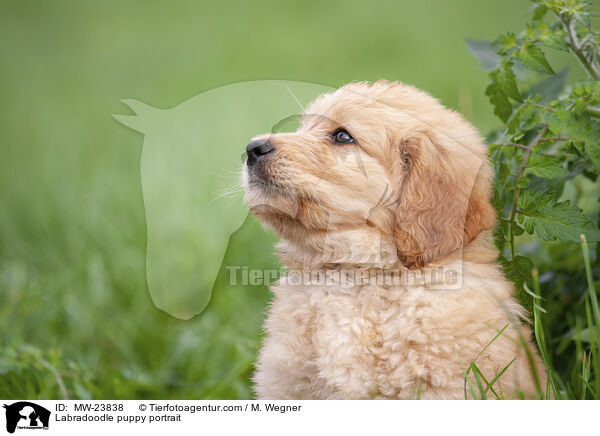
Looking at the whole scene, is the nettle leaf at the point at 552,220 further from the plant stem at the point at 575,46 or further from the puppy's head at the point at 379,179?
the plant stem at the point at 575,46

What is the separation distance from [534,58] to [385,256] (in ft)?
2.71

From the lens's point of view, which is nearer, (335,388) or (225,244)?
(335,388)

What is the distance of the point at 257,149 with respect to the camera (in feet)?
6.02

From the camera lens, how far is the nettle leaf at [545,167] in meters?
1.93

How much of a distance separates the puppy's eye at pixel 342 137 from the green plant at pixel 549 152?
0.51m

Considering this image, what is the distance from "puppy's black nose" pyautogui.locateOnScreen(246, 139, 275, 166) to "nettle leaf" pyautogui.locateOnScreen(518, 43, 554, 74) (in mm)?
887

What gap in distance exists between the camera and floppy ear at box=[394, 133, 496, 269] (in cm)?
180

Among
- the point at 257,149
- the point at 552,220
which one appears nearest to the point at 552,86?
the point at 552,220

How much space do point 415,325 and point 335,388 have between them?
276 mm

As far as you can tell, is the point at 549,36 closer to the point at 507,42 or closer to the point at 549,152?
the point at 507,42

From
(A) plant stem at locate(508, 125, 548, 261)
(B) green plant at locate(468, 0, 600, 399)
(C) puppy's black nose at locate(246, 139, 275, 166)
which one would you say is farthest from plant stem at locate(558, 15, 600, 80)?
(C) puppy's black nose at locate(246, 139, 275, 166)

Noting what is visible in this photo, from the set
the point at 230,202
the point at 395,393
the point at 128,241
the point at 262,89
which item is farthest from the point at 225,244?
the point at 128,241

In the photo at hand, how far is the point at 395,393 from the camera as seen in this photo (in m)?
1.66
